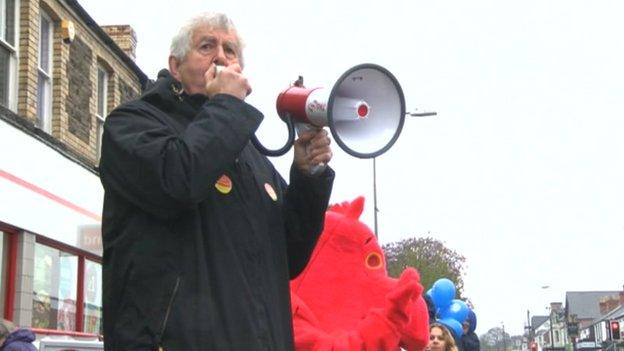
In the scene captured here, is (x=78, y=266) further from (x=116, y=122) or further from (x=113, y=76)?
(x=116, y=122)

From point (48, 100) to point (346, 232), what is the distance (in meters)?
7.94

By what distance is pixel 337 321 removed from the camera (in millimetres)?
6152

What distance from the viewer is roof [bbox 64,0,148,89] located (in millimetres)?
14047

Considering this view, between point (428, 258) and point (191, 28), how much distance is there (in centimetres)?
4319

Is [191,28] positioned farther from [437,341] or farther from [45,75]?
[45,75]

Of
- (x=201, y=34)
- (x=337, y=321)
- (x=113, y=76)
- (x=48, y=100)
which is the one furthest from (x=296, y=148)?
(x=113, y=76)

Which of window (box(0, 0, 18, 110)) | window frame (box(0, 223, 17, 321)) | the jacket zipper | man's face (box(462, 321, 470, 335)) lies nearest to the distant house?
man's face (box(462, 321, 470, 335))

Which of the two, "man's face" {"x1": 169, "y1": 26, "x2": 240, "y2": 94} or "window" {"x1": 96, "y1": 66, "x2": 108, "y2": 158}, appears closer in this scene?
"man's face" {"x1": 169, "y1": 26, "x2": 240, "y2": 94}

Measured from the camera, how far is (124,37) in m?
18.3

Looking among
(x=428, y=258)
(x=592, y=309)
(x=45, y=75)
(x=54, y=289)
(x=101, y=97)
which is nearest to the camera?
(x=45, y=75)

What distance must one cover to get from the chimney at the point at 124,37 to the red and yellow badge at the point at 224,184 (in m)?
16.0

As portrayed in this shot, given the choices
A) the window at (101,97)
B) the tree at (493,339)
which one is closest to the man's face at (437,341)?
the window at (101,97)

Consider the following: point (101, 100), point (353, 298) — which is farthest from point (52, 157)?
point (353, 298)

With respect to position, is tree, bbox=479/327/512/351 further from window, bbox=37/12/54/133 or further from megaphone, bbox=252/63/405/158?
megaphone, bbox=252/63/405/158
